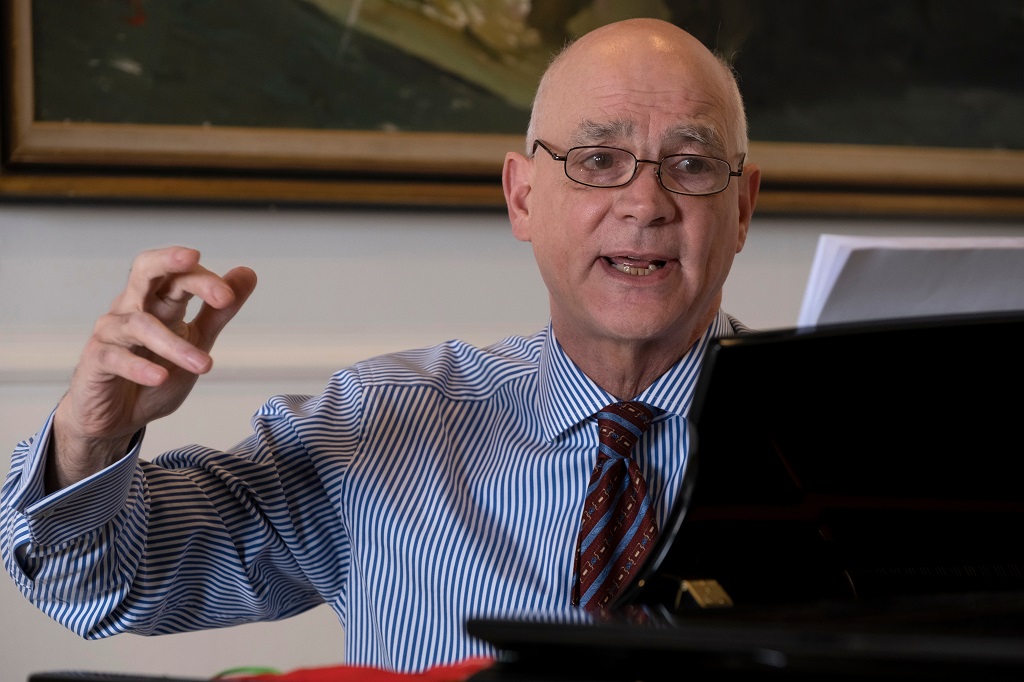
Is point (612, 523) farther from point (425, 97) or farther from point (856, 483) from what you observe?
point (425, 97)

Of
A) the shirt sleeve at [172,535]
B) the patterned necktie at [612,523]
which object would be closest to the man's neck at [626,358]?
the patterned necktie at [612,523]

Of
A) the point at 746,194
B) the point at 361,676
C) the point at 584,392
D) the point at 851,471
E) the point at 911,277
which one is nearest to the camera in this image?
the point at 361,676

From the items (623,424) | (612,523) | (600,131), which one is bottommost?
(612,523)

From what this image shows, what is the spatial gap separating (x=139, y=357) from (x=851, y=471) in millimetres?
662

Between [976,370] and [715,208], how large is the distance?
52cm

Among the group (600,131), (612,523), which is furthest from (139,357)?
(600,131)

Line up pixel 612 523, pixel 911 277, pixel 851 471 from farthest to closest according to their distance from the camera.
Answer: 1. pixel 612 523
2. pixel 911 277
3. pixel 851 471

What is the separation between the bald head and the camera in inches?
54.2

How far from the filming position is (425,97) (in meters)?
2.05

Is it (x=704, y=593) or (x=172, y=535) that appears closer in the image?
(x=704, y=593)

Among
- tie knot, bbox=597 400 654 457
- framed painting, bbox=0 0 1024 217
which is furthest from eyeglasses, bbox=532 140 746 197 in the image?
framed painting, bbox=0 0 1024 217

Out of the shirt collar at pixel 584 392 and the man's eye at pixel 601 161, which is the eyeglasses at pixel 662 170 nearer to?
the man's eye at pixel 601 161

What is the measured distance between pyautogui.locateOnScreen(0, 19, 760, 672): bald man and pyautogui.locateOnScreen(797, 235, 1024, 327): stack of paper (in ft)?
1.01

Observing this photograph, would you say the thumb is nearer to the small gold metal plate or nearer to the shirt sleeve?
the shirt sleeve
